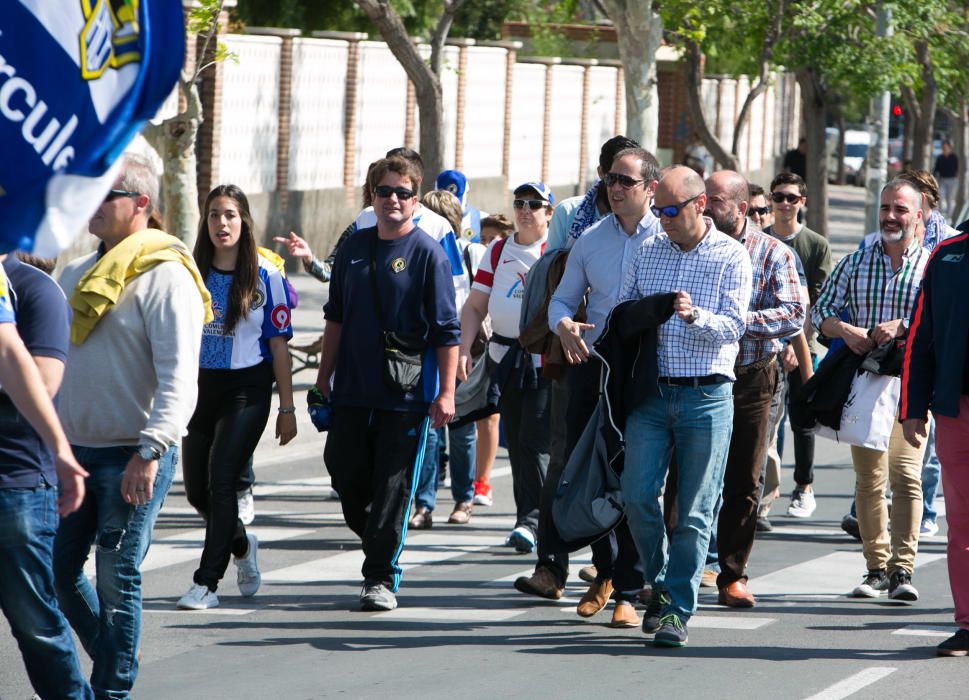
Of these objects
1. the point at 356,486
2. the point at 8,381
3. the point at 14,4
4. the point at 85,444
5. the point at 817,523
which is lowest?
the point at 817,523

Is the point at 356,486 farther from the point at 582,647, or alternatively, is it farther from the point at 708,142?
the point at 708,142

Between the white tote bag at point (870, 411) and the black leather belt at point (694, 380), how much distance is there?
1.41 metres

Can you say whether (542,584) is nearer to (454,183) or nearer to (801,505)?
(801,505)

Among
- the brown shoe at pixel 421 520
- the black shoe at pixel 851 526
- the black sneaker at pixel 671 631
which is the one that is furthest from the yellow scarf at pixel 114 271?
the black shoe at pixel 851 526

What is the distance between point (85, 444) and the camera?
5.58 metres

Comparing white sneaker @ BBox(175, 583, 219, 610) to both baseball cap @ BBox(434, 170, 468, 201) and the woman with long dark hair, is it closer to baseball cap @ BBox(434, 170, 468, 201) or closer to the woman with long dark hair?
the woman with long dark hair

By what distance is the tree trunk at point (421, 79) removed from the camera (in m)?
16.4

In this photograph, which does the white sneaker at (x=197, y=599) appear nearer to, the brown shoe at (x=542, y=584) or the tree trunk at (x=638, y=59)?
the brown shoe at (x=542, y=584)

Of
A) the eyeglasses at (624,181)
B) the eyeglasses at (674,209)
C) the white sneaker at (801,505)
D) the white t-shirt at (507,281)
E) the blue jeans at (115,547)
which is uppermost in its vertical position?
the eyeglasses at (624,181)

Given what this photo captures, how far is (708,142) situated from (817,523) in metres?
13.5

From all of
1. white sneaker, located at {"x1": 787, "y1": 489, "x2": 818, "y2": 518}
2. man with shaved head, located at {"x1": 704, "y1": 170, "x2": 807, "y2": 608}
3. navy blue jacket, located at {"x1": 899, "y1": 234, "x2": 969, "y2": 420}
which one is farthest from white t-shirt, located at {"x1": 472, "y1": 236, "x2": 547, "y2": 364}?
navy blue jacket, located at {"x1": 899, "y1": 234, "x2": 969, "y2": 420}

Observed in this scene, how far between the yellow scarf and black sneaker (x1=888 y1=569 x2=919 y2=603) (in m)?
4.07

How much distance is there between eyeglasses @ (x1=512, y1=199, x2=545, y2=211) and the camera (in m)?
9.35

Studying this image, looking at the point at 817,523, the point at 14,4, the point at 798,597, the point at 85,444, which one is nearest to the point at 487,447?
the point at 817,523
